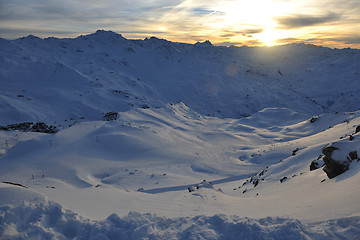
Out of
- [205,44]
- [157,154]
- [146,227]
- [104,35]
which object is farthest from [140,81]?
[146,227]

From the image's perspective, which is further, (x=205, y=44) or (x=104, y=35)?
(x=205, y=44)

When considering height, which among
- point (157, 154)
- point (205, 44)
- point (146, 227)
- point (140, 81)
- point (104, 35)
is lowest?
point (157, 154)

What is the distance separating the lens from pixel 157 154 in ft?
36.8

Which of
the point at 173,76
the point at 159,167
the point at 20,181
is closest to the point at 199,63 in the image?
the point at 173,76

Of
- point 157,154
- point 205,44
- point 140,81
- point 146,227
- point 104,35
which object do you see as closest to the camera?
point 146,227

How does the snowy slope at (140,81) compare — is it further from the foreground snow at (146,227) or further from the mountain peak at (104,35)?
the foreground snow at (146,227)

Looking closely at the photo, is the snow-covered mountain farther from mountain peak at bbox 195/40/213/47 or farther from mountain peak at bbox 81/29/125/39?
mountain peak at bbox 195/40/213/47

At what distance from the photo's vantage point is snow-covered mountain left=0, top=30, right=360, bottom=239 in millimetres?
3100

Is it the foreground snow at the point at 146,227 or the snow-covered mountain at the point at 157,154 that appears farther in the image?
the snow-covered mountain at the point at 157,154

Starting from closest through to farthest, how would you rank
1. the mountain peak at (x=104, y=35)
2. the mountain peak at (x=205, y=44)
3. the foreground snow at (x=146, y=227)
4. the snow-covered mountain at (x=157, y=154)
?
the foreground snow at (x=146, y=227)
the snow-covered mountain at (x=157, y=154)
the mountain peak at (x=104, y=35)
the mountain peak at (x=205, y=44)

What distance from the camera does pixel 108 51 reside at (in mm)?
43344

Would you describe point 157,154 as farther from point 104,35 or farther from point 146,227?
point 104,35

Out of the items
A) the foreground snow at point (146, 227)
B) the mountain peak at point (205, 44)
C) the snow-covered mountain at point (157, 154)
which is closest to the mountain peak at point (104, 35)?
the snow-covered mountain at point (157, 154)

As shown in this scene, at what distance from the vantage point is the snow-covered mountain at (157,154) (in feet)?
10.2
